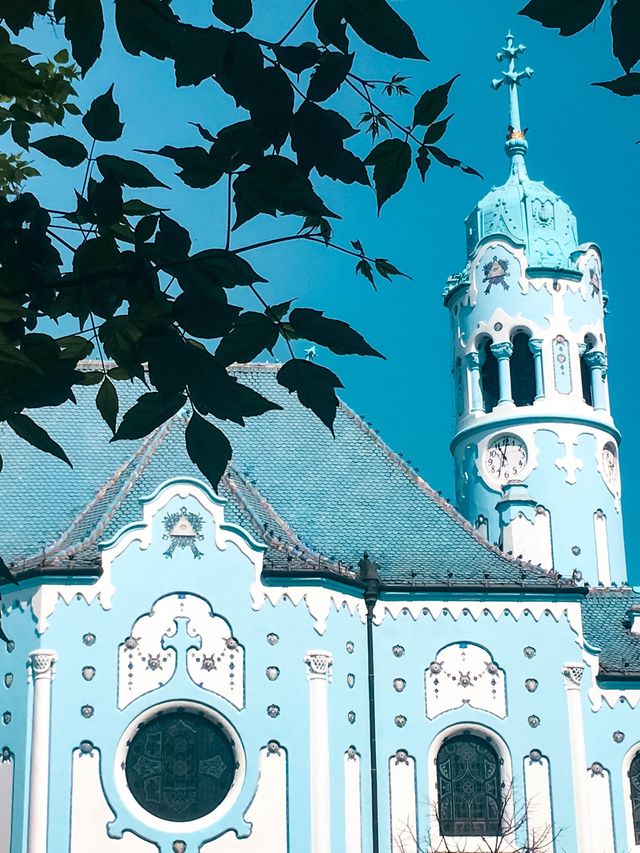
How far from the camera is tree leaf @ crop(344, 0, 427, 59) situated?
12.0ft

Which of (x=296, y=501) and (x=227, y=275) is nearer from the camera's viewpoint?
(x=227, y=275)

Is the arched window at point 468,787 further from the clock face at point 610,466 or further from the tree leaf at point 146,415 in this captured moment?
the tree leaf at point 146,415

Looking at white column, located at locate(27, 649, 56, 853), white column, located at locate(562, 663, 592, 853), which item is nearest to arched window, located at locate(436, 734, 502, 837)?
white column, located at locate(562, 663, 592, 853)

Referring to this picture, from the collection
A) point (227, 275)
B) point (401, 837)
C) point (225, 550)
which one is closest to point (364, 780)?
point (401, 837)

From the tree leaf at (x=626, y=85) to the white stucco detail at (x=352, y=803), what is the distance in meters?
18.4

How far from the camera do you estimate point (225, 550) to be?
21.2 meters

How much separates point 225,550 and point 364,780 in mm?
4289

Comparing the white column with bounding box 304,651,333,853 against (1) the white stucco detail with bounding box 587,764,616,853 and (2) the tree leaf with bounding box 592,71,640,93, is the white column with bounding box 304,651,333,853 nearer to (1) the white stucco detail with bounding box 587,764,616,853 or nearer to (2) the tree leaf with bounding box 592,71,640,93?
(1) the white stucco detail with bounding box 587,764,616,853

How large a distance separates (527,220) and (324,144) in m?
29.8

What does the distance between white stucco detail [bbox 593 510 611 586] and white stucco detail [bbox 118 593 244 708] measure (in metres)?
11.1

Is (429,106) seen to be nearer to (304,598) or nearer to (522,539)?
(304,598)

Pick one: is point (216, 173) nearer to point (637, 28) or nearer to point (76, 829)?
point (637, 28)

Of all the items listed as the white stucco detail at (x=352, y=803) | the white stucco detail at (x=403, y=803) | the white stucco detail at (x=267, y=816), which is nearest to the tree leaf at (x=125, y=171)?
the white stucco detail at (x=267, y=816)

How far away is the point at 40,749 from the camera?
20125 mm
